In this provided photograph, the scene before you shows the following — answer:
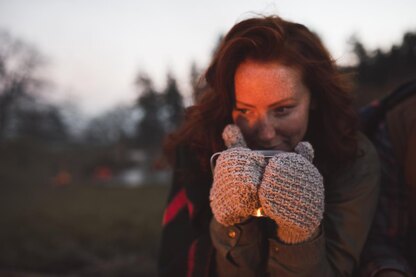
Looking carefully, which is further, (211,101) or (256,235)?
(211,101)

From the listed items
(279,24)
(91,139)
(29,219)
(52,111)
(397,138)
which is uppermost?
(279,24)

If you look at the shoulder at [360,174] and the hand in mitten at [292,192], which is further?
the shoulder at [360,174]

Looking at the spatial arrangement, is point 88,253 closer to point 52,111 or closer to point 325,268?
point 325,268

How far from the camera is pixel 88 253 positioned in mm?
4738

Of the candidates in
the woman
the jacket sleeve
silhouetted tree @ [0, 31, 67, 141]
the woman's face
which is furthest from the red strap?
silhouetted tree @ [0, 31, 67, 141]

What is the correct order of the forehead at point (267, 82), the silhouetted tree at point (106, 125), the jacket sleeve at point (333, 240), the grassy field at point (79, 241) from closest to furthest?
the jacket sleeve at point (333, 240) → the forehead at point (267, 82) → the grassy field at point (79, 241) → the silhouetted tree at point (106, 125)

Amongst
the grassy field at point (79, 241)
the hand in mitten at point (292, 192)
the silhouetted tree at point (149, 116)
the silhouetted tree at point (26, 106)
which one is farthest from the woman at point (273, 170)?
the silhouetted tree at point (26, 106)

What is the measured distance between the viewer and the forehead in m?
1.71

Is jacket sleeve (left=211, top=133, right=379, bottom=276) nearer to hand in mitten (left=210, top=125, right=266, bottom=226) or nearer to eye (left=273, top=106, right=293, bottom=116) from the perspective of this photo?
hand in mitten (left=210, top=125, right=266, bottom=226)

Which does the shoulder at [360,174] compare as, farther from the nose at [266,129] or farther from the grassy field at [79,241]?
the grassy field at [79,241]

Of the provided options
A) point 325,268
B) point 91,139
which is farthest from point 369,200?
point 91,139

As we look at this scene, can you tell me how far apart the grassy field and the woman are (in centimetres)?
251

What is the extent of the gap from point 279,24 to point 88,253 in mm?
3893

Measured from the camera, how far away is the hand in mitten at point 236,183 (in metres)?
1.36
